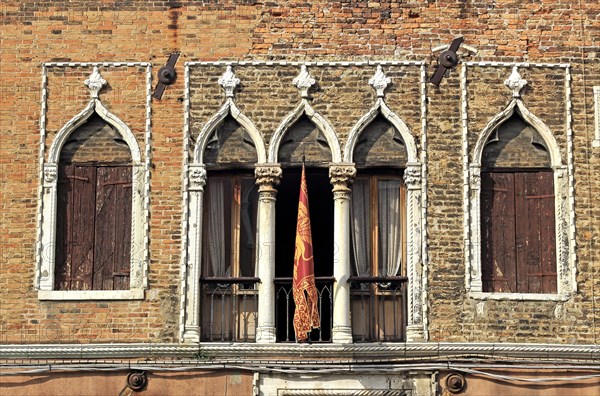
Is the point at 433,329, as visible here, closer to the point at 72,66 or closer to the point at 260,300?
the point at 260,300

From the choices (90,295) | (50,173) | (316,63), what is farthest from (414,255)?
(50,173)

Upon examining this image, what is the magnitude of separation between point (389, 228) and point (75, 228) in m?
3.89

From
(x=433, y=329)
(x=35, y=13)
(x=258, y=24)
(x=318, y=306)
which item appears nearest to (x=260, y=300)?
(x=318, y=306)

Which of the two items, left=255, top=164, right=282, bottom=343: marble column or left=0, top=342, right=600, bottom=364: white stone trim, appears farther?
left=255, top=164, right=282, bottom=343: marble column

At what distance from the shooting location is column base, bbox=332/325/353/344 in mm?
17422

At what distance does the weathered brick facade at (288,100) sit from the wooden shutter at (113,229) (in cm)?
28

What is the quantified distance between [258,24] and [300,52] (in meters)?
0.66

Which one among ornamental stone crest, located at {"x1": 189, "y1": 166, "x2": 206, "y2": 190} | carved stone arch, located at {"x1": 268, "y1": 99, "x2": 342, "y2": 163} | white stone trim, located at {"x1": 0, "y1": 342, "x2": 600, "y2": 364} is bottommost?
white stone trim, located at {"x1": 0, "y1": 342, "x2": 600, "y2": 364}

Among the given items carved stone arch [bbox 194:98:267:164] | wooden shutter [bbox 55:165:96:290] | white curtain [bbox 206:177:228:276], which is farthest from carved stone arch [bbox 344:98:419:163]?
wooden shutter [bbox 55:165:96:290]

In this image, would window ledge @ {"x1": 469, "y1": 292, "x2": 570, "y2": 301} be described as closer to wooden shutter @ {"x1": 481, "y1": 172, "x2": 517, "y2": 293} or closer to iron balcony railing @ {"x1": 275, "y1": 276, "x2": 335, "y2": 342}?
wooden shutter @ {"x1": 481, "y1": 172, "x2": 517, "y2": 293}

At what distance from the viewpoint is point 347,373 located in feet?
56.7

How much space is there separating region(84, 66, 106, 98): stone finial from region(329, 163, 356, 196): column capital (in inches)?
Answer: 121

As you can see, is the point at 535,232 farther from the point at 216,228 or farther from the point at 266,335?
the point at 216,228

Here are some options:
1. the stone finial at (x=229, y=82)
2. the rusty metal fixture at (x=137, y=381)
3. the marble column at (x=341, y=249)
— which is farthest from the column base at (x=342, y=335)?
the stone finial at (x=229, y=82)
